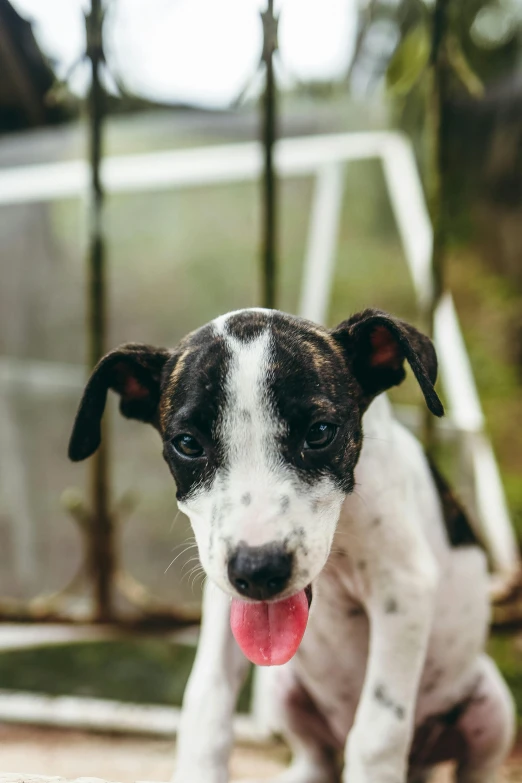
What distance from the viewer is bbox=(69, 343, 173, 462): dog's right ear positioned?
209cm

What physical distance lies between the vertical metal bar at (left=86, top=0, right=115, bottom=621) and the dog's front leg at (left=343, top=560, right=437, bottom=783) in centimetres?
146

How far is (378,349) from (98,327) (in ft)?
4.91

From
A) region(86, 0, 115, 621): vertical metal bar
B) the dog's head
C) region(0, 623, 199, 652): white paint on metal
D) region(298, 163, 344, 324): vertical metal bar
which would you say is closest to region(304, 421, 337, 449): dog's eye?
the dog's head

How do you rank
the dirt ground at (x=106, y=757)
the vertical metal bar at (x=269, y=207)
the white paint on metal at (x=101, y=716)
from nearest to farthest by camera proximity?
1. the dirt ground at (x=106, y=757)
2. the vertical metal bar at (x=269, y=207)
3. the white paint on metal at (x=101, y=716)

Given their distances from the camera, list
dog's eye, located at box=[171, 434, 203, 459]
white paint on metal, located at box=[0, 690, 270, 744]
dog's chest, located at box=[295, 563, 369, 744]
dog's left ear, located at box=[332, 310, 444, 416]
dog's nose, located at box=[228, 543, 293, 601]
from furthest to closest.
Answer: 1. white paint on metal, located at box=[0, 690, 270, 744]
2. dog's chest, located at box=[295, 563, 369, 744]
3. dog's left ear, located at box=[332, 310, 444, 416]
4. dog's eye, located at box=[171, 434, 203, 459]
5. dog's nose, located at box=[228, 543, 293, 601]

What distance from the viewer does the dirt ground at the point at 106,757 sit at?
2.99 m

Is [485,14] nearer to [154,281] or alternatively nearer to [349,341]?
[154,281]

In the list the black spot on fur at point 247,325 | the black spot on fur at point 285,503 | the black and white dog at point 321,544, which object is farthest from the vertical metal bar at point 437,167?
the black spot on fur at point 285,503

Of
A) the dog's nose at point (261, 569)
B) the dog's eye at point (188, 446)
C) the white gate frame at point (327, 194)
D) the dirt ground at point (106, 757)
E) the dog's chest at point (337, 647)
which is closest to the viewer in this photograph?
the dog's nose at point (261, 569)

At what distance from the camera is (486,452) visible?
4129mm

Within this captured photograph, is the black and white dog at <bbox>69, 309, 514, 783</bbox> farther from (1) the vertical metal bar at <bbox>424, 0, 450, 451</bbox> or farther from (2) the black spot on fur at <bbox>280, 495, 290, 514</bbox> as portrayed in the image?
(1) the vertical metal bar at <bbox>424, 0, 450, 451</bbox>

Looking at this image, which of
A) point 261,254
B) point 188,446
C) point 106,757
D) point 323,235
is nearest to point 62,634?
point 106,757

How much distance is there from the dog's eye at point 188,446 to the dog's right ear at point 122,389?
0.30m

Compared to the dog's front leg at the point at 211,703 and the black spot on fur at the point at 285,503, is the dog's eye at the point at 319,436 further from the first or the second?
the dog's front leg at the point at 211,703
